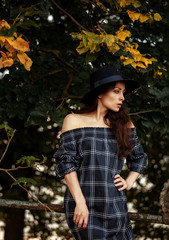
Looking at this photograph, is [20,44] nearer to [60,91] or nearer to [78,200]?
[78,200]

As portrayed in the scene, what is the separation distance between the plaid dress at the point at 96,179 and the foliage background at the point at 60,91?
28 centimetres

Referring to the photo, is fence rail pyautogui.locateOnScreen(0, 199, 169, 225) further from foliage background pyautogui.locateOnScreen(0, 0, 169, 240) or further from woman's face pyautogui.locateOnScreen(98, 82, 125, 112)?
woman's face pyautogui.locateOnScreen(98, 82, 125, 112)

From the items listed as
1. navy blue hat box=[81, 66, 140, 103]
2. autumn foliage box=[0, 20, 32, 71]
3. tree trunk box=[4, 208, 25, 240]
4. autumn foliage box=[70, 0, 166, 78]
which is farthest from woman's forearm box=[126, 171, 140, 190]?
tree trunk box=[4, 208, 25, 240]

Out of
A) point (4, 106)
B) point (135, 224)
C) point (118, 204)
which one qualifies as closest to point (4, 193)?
point (135, 224)

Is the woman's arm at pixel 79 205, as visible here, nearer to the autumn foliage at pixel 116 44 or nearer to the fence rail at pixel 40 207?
the fence rail at pixel 40 207

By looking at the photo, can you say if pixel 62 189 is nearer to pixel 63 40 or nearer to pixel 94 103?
pixel 63 40

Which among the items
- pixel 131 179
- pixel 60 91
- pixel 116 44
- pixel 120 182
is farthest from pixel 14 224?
pixel 116 44

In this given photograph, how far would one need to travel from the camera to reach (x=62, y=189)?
279 inches

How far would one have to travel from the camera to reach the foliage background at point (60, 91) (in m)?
3.56

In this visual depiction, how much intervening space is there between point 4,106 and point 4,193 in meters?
2.94

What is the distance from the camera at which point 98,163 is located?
249 centimetres

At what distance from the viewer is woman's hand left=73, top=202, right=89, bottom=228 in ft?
7.86

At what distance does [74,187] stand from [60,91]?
111 inches

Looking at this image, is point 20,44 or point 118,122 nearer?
point 20,44
